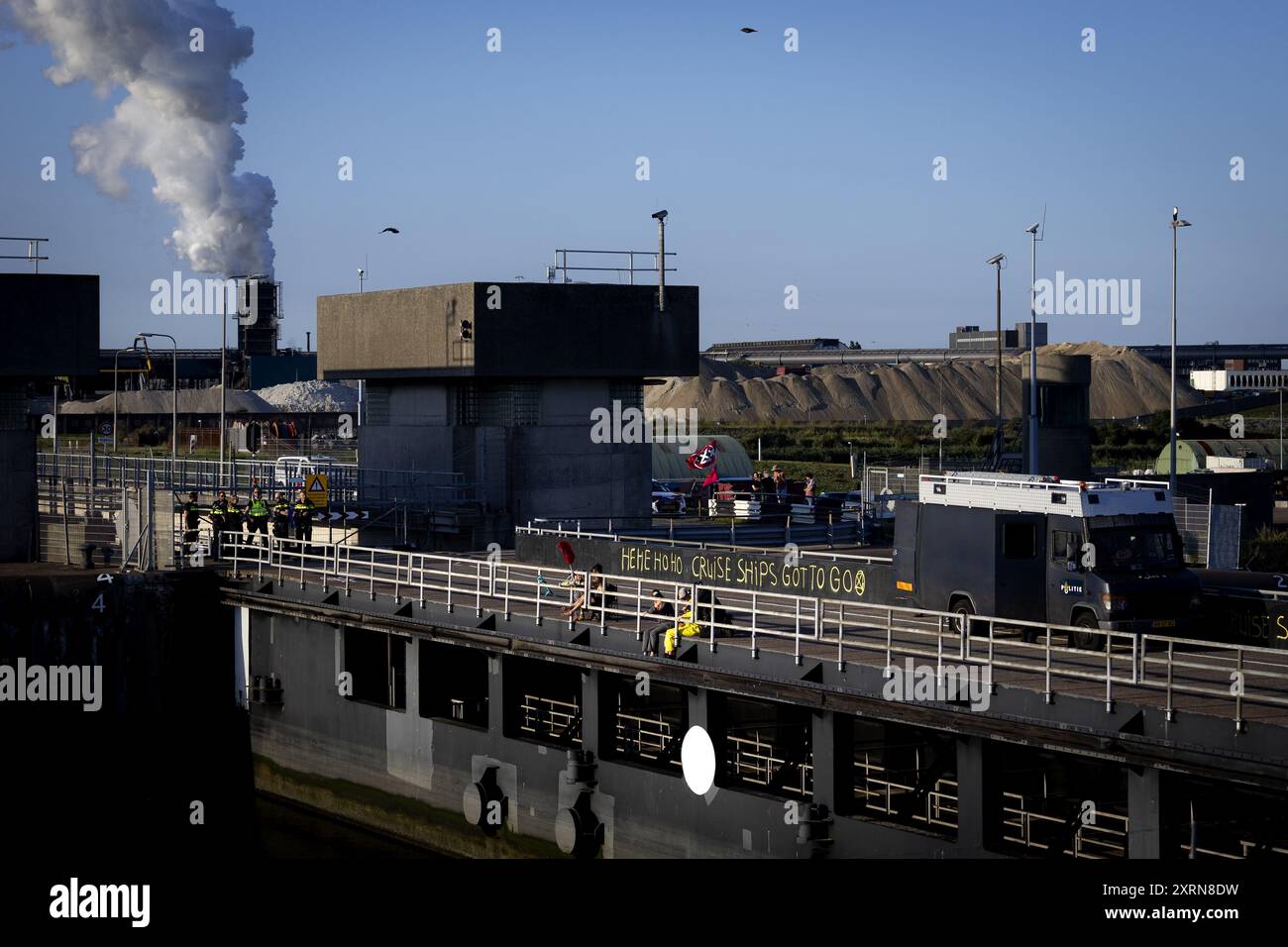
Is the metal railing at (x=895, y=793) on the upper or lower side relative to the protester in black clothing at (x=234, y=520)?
lower

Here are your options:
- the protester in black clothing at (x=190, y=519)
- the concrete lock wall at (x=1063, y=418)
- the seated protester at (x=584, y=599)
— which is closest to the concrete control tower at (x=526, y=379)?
the protester in black clothing at (x=190, y=519)

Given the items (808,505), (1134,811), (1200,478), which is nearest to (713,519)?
(808,505)

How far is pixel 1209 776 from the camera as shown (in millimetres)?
16172

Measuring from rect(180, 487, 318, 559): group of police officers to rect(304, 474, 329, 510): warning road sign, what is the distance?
0.16m

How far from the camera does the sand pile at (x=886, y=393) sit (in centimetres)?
16575

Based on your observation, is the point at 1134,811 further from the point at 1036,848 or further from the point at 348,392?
the point at 348,392

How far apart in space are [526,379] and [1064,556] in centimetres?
2432

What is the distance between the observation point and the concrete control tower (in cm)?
4344

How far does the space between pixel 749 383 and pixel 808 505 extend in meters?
127

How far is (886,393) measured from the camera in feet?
571

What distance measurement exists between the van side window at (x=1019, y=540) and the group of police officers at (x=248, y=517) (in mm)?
17673

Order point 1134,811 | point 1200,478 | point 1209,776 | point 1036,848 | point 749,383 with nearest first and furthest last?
point 1209,776
point 1134,811
point 1036,848
point 1200,478
point 749,383

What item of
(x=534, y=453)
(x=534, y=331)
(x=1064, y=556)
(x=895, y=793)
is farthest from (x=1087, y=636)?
(x=534, y=331)

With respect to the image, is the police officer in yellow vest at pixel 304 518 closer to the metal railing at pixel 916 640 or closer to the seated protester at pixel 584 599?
the metal railing at pixel 916 640
